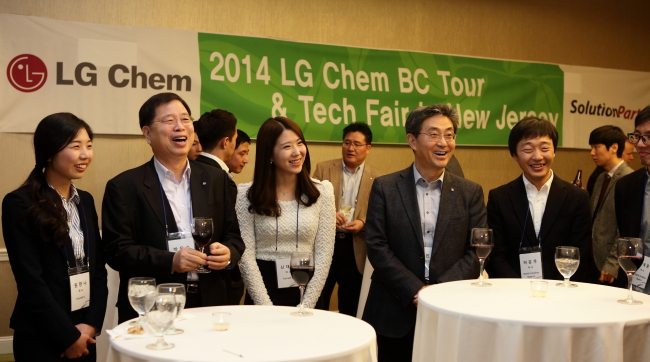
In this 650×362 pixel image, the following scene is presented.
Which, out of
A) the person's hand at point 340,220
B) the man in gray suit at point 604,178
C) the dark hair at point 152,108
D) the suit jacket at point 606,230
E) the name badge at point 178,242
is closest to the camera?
the name badge at point 178,242

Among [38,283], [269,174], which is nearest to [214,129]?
[269,174]

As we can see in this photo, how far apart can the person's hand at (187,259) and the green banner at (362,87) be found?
2.84m

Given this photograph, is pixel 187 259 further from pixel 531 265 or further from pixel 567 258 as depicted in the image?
pixel 531 265

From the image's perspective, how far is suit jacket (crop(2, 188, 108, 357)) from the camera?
2.49 metres

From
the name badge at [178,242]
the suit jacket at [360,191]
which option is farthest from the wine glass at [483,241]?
the suit jacket at [360,191]

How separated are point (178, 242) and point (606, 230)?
2.94 metres

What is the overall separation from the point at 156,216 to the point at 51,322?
1.97ft

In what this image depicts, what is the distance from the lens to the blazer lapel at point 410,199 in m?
3.12

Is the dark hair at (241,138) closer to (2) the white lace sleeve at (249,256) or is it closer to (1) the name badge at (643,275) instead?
(2) the white lace sleeve at (249,256)

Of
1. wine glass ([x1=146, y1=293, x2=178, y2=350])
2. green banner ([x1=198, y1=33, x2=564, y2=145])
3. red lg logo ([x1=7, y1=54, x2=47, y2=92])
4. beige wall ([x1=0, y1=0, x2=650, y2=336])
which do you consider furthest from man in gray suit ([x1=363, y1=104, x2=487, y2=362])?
red lg logo ([x1=7, y1=54, x2=47, y2=92])

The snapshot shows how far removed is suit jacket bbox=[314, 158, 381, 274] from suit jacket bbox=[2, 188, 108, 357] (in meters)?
2.42

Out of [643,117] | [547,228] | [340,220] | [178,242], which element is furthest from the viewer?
[340,220]

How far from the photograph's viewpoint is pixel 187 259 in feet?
8.43

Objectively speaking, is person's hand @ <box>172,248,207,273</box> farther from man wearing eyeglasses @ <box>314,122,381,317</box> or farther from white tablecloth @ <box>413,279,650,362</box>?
man wearing eyeglasses @ <box>314,122,381,317</box>
